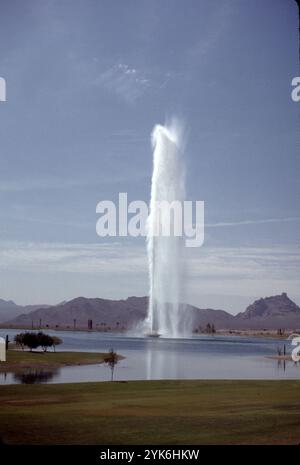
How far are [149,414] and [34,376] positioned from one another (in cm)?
2099

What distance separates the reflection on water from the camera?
122ft

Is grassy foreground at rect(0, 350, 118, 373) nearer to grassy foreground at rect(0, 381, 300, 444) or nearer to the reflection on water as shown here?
the reflection on water

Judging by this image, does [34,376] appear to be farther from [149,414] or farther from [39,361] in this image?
[149,414]

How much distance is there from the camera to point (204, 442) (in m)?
17.4

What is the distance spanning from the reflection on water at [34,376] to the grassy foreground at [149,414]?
21.6ft

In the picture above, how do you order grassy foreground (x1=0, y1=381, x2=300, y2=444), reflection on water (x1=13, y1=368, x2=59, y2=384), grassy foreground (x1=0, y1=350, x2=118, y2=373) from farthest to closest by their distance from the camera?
grassy foreground (x1=0, y1=350, x2=118, y2=373) → reflection on water (x1=13, y1=368, x2=59, y2=384) → grassy foreground (x1=0, y1=381, x2=300, y2=444)

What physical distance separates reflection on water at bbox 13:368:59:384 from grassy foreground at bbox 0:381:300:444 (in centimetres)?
658

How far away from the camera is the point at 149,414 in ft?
72.0

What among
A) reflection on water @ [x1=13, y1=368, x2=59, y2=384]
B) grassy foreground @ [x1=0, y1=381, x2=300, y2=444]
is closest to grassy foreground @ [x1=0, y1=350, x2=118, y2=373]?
reflection on water @ [x1=13, y1=368, x2=59, y2=384]

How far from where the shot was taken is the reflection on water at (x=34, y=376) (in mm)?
37322

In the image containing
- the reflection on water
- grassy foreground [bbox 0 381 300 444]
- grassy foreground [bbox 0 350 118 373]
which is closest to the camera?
grassy foreground [bbox 0 381 300 444]
